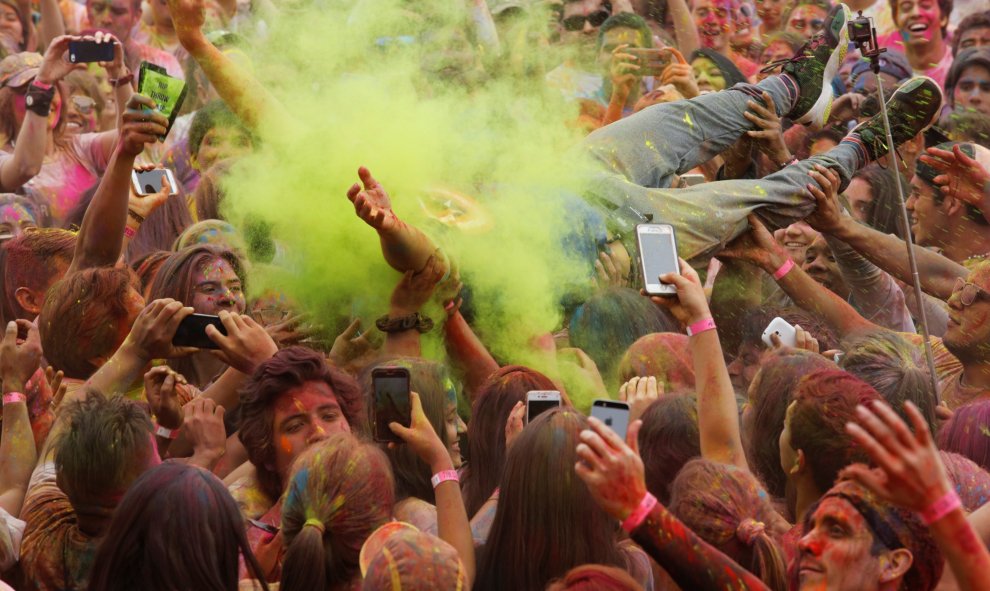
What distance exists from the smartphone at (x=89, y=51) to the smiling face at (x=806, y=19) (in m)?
3.73

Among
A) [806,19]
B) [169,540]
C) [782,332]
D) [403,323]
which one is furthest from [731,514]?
[806,19]

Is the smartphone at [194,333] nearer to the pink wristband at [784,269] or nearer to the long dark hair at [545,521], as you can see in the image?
the long dark hair at [545,521]

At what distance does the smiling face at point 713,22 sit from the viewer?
7.53 m

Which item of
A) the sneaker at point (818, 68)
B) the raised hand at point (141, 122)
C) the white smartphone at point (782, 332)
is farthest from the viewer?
the sneaker at point (818, 68)

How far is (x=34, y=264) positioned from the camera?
4.98 m

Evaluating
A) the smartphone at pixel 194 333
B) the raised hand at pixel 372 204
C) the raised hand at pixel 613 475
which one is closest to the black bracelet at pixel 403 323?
the raised hand at pixel 372 204

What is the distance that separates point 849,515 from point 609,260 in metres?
2.78

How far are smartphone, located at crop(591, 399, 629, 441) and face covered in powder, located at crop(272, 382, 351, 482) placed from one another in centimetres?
83

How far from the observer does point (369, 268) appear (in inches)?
191

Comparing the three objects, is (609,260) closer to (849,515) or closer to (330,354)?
(330,354)

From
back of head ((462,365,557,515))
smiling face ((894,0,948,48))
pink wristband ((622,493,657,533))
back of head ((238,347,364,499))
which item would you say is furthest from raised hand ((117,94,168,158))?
smiling face ((894,0,948,48))

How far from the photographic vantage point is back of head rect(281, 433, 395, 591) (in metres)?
2.77

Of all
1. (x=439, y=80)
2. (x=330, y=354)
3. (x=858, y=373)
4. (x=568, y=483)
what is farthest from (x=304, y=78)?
(x=568, y=483)

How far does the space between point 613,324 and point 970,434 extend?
1632 mm
